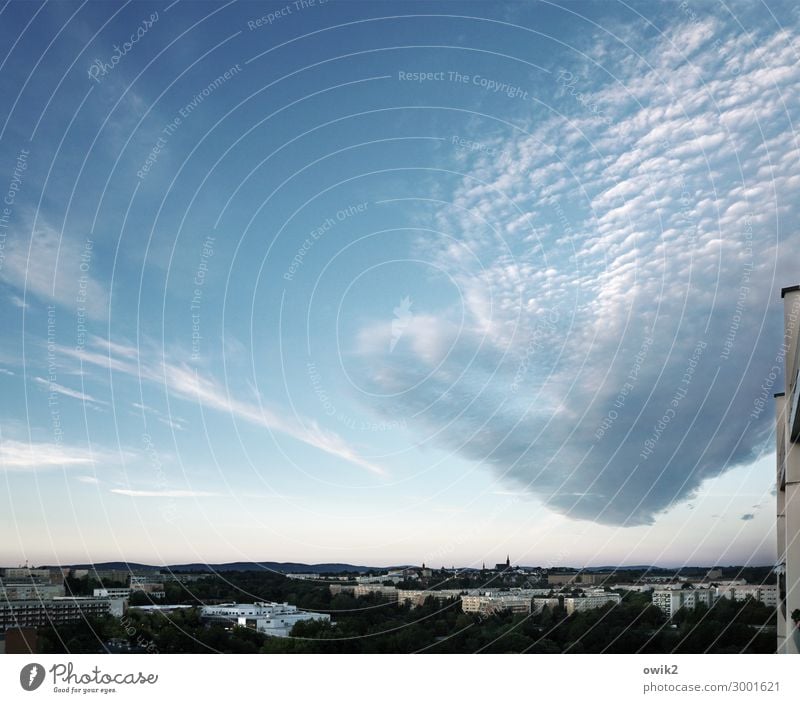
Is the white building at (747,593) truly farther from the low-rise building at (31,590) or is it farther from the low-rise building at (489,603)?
the low-rise building at (31,590)

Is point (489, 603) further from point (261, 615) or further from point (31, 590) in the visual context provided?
point (31, 590)

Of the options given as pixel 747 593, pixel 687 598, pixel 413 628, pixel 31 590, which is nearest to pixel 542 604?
pixel 687 598

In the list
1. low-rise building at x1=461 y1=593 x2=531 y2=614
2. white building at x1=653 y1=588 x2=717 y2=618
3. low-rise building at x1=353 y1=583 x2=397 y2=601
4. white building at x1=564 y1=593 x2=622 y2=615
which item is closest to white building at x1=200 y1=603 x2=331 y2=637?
low-rise building at x1=353 y1=583 x2=397 y2=601

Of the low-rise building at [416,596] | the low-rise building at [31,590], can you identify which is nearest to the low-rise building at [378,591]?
the low-rise building at [416,596]

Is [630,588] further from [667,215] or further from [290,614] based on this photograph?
[667,215]

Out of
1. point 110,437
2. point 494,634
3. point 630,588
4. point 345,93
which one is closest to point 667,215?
point 345,93
